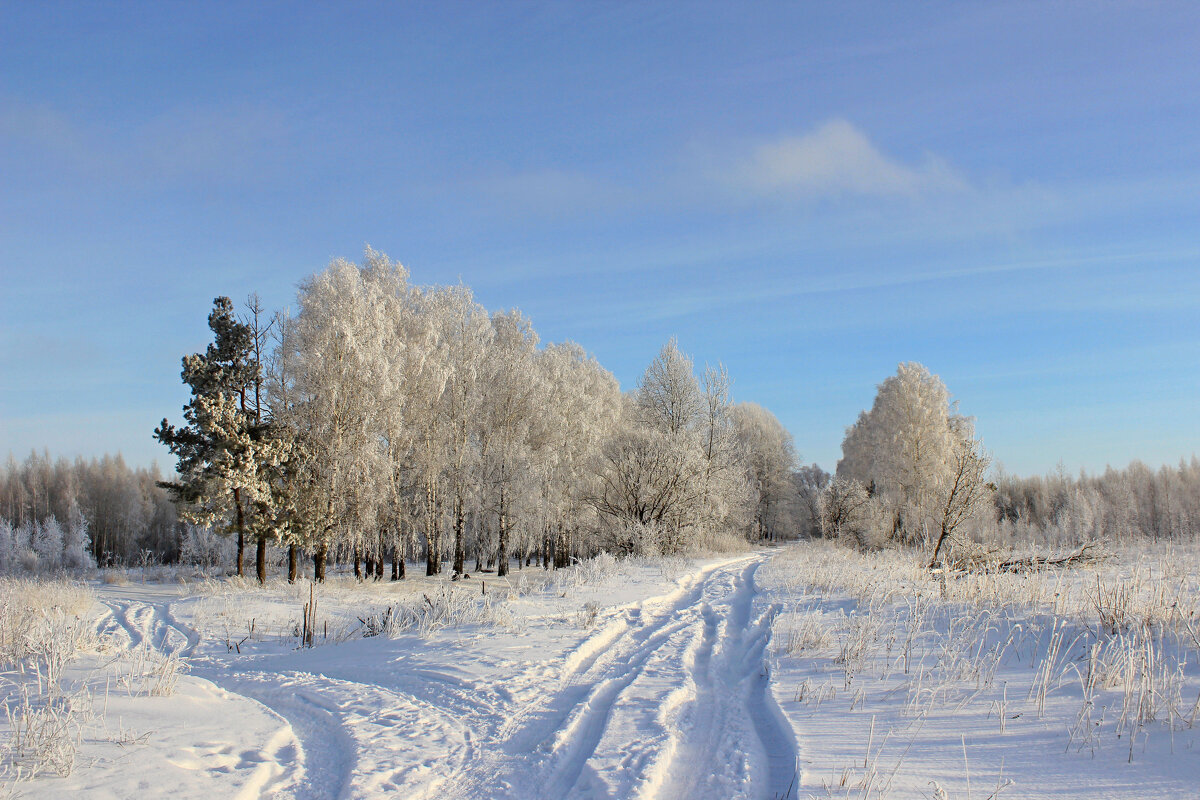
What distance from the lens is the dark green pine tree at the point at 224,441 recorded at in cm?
2022

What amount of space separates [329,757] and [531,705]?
165 centimetres

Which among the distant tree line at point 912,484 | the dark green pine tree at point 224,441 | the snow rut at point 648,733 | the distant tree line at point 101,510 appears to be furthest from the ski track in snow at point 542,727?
the distant tree line at point 101,510

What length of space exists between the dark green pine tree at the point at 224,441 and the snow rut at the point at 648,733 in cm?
1687

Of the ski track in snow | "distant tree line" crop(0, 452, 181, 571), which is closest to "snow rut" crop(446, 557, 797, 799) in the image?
the ski track in snow

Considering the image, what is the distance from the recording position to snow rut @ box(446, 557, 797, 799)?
3773 millimetres

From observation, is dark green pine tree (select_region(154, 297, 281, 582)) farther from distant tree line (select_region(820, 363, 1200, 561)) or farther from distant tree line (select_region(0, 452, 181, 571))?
distant tree line (select_region(0, 452, 181, 571))

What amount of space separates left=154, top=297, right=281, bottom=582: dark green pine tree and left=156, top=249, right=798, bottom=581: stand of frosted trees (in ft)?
0.24

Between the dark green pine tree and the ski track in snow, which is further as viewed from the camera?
the dark green pine tree

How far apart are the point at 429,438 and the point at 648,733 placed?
22.8 meters

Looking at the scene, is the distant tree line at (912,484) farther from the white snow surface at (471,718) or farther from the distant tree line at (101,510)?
the distant tree line at (101,510)

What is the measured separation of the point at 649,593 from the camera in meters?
12.6

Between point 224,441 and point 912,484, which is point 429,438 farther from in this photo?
point 912,484

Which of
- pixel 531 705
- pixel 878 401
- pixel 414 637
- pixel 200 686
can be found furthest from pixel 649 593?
pixel 878 401

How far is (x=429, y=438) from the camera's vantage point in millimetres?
26109
